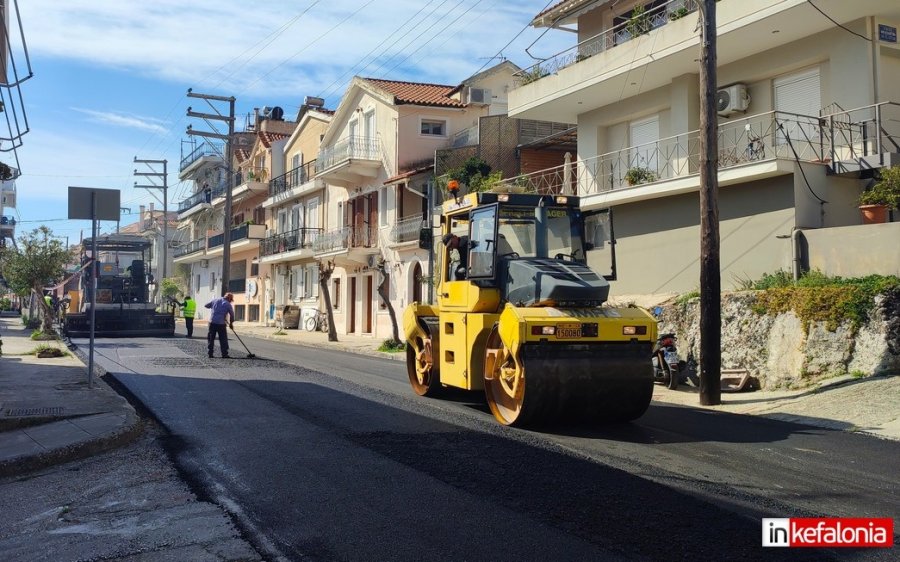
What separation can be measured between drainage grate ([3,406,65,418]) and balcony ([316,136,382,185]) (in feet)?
76.7

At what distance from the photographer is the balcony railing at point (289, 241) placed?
1538 inches

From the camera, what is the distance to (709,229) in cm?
1223

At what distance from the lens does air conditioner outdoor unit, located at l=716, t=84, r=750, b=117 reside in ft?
57.2

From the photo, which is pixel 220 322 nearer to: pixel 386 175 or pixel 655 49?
pixel 655 49

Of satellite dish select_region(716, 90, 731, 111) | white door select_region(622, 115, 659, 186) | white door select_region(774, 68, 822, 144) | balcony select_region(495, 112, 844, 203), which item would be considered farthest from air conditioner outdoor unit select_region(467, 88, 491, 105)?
white door select_region(774, 68, 822, 144)

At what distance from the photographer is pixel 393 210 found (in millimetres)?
31406

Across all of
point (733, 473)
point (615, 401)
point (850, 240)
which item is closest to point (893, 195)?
point (850, 240)

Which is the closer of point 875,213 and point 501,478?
point 501,478

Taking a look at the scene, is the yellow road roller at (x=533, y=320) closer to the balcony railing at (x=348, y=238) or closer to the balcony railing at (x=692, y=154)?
the balcony railing at (x=692, y=154)

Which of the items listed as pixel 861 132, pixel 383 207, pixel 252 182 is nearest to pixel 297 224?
pixel 252 182

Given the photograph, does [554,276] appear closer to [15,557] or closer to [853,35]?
[15,557]

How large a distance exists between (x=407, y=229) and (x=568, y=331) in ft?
70.0

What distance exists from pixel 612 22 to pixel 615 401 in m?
14.9

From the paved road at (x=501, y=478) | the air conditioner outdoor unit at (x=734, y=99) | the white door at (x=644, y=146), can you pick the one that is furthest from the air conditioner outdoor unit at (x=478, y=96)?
the paved road at (x=501, y=478)
